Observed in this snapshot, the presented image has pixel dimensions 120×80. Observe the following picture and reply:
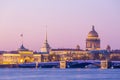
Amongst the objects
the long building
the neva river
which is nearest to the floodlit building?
the long building

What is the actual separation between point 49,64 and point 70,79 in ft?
188

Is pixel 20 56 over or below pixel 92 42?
below

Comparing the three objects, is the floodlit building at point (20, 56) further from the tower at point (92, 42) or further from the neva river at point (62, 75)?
the neva river at point (62, 75)

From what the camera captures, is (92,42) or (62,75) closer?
(62,75)

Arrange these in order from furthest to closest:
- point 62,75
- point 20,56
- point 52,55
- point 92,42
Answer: point 92,42 → point 20,56 → point 52,55 → point 62,75

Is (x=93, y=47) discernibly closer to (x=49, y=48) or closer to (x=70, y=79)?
(x=49, y=48)

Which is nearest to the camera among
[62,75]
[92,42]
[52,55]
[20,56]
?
[62,75]

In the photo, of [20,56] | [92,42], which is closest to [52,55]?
[20,56]

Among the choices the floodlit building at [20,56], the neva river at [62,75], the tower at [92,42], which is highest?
A: the tower at [92,42]

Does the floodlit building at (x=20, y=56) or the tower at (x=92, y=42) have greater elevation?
the tower at (x=92, y=42)

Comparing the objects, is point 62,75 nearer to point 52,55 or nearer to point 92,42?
point 52,55

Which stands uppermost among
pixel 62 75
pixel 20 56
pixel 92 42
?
pixel 92 42

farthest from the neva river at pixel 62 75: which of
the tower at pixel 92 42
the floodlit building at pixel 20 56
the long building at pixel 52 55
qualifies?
the tower at pixel 92 42

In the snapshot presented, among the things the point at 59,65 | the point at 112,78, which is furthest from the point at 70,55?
the point at 112,78
